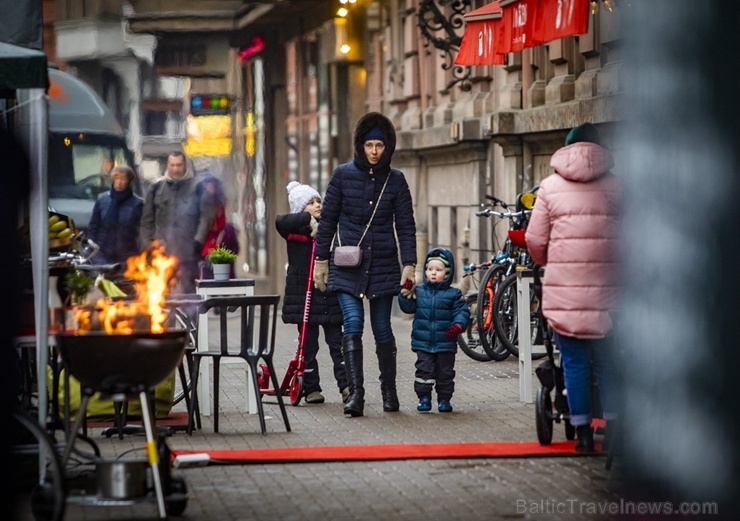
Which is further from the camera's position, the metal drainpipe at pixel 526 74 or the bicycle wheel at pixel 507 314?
the metal drainpipe at pixel 526 74

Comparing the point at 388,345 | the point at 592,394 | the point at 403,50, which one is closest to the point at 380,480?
the point at 592,394

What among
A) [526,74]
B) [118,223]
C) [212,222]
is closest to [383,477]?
[212,222]

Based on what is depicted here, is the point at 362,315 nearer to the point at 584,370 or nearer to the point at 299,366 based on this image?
the point at 299,366

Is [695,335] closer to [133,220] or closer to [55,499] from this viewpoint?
[55,499]

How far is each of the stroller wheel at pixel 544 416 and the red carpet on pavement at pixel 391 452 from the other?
6 centimetres

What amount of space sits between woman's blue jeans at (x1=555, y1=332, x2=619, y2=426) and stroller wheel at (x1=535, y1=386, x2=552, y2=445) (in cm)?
21

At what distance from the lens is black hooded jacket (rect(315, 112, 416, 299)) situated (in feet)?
39.8

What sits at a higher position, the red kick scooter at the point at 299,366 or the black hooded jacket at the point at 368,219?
the black hooded jacket at the point at 368,219

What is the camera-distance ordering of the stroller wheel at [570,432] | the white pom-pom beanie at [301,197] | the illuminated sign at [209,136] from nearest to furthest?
the stroller wheel at [570,432] < the white pom-pom beanie at [301,197] < the illuminated sign at [209,136]

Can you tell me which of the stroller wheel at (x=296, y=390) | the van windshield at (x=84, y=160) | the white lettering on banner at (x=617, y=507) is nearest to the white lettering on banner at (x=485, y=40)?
the stroller wheel at (x=296, y=390)

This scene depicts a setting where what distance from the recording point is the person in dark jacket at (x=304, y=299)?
12.9 meters

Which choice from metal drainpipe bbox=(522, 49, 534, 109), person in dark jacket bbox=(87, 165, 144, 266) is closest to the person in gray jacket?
person in dark jacket bbox=(87, 165, 144, 266)

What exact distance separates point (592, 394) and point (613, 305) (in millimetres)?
624

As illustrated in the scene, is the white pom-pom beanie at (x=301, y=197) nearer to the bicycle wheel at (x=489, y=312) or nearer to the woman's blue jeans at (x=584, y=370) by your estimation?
the bicycle wheel at (x=489, y=312)
